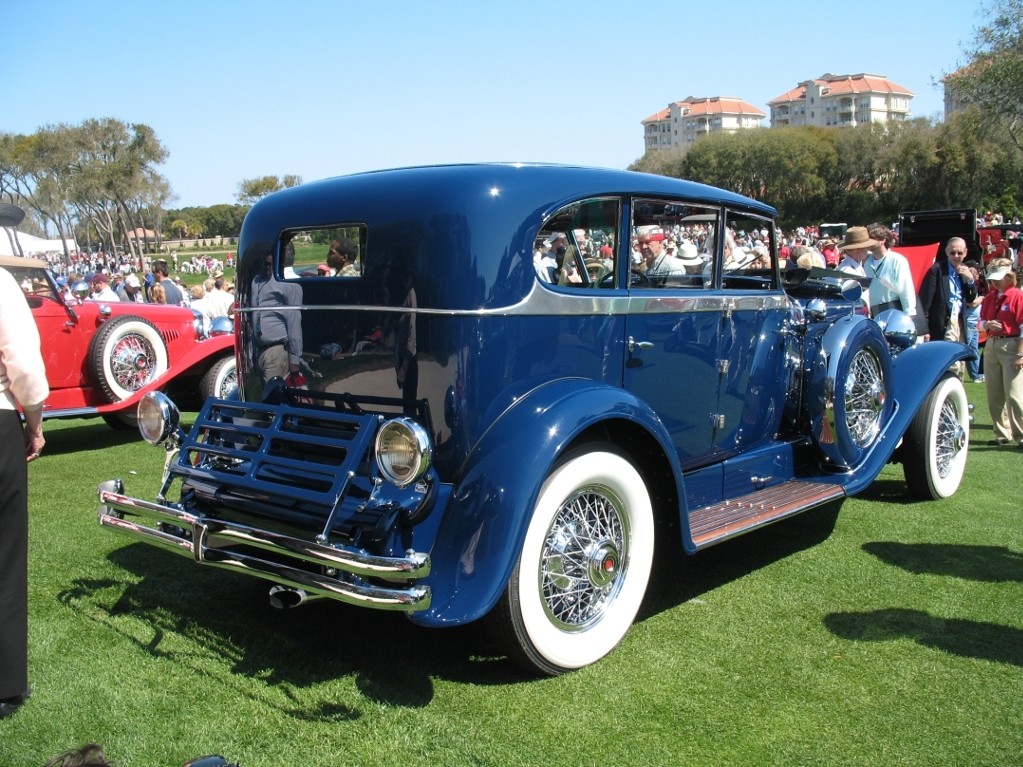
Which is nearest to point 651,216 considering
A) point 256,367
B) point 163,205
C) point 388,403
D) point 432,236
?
point 432,236

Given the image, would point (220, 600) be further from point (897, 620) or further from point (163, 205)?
point (163, 205)

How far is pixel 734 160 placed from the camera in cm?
7012

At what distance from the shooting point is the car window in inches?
153

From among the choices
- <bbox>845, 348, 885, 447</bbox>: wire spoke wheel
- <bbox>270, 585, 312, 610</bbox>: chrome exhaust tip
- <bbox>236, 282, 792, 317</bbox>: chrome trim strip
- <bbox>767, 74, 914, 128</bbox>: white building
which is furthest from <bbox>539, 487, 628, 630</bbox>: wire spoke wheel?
<bbox>767, 74, 914, 128</bbox>: white building

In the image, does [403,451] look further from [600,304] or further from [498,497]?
[600,304]

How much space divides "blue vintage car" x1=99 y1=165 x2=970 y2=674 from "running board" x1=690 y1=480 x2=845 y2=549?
3 centimetres

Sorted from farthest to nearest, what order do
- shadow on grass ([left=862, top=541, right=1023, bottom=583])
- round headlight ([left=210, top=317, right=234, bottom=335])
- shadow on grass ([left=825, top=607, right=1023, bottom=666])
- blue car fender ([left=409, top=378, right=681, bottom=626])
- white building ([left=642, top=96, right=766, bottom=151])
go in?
white building ([left=642, top=96, right=766, bottom=151]) < round headlight ([left=210, top=317, right=234, bottom=335]) < shadow on grass ([left=862, top=541, right=1023, bottom=583]) < shadow on grass ([left=825, top=607, right=1023, bottom=666]) < blue car fender ([left=409, top=378, right=681, bottom=626])

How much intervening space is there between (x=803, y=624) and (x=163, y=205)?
6679 cm

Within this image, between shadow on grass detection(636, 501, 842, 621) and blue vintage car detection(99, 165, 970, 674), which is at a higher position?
blue vintage car detection(99, 165, 970, 674)

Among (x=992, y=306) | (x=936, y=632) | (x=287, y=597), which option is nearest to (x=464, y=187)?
(x=287, y=597)

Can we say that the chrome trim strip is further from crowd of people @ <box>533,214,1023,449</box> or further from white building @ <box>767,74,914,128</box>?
white building @ <box>767,74,914,128</box>

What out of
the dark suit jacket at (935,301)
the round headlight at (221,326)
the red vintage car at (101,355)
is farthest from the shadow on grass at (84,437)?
the dark suit jacket at (935,301)

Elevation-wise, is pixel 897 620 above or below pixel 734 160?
below

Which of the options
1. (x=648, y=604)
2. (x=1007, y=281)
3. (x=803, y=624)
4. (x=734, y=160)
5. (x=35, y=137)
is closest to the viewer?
(x=803, y=624)
